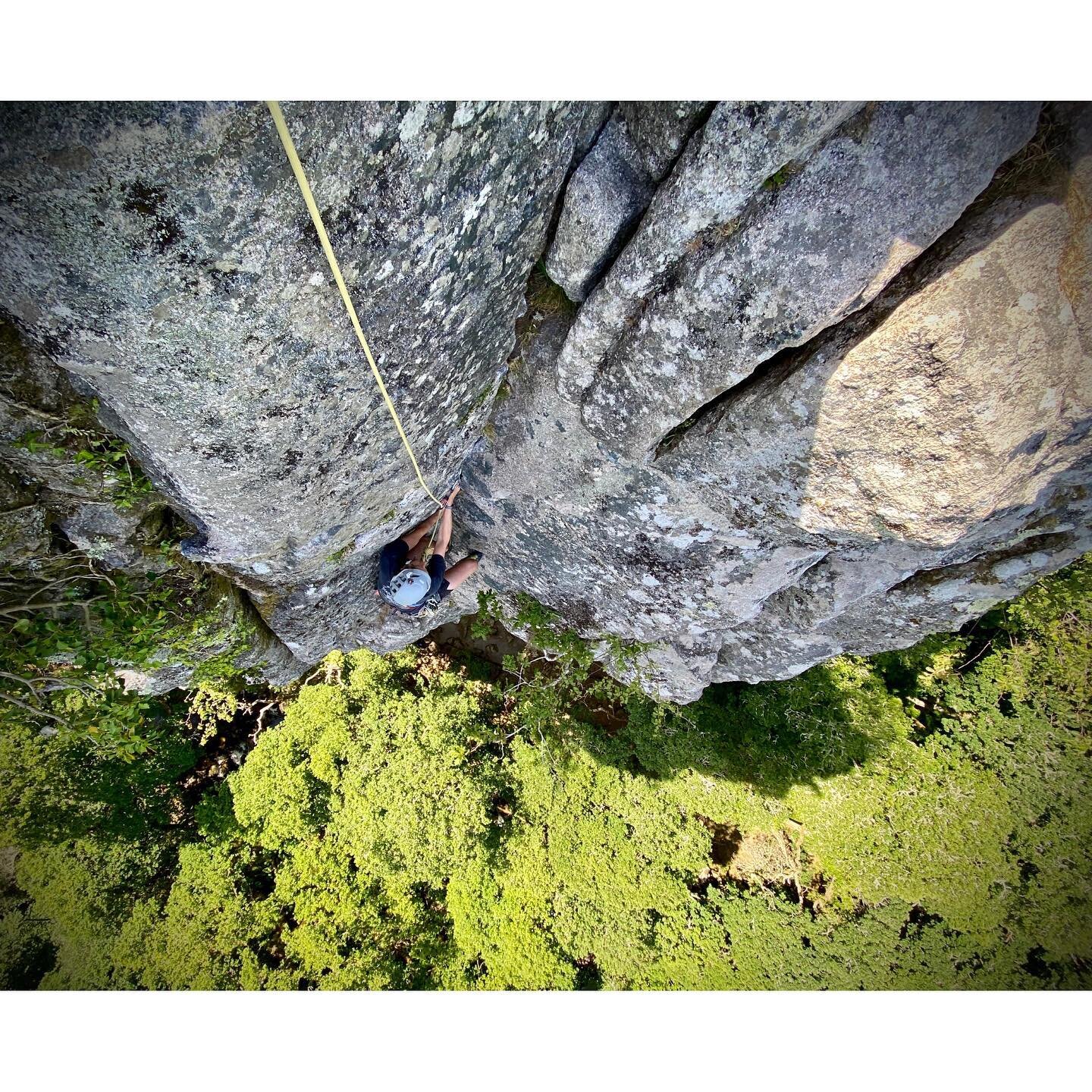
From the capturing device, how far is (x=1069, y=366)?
3389 millimetres

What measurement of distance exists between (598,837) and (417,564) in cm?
635

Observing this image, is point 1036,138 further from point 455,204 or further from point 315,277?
point 315,277

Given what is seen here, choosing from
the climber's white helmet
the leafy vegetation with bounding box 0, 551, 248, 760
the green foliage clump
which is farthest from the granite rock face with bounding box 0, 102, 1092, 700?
the climber's white helmet

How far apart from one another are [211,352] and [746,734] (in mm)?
9560

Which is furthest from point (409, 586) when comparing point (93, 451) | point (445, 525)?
point (93, 451)

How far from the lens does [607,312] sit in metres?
4.08

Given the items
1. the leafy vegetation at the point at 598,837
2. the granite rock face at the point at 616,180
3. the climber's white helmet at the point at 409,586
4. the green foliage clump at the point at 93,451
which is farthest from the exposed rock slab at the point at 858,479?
the green foliage clump at the point at 93,451

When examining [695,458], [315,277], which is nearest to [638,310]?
[695,458]

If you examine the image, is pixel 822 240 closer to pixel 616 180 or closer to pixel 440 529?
pixel 616 180

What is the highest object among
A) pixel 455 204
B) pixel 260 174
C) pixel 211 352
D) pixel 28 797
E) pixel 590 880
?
pixel 455 204

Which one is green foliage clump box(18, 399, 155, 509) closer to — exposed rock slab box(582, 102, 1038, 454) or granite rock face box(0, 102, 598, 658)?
granite rock face box(0, 102, 598, 658)

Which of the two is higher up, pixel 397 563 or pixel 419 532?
pixel 419 532

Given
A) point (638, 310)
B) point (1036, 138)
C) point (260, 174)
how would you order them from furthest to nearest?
1. point (638, 310)
2. point (1036, 138)
3. point (260, 174)

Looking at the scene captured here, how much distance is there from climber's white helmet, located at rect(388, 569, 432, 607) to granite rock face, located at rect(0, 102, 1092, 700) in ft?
2.76
